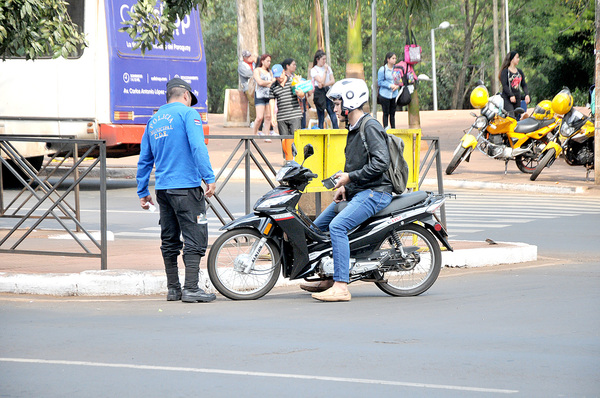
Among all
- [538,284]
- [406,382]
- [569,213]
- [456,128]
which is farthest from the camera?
[456,128]

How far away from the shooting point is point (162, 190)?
8242 millimetres

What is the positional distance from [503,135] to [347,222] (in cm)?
1268

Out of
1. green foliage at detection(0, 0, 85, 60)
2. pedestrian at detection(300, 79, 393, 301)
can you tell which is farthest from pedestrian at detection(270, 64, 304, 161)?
pedestrian at detection(300, 79, 393, 301)

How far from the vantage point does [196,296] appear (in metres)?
8.29

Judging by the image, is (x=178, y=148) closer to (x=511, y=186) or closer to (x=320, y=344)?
(x=320, y=344)

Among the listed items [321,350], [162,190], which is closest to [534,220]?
[162,190]

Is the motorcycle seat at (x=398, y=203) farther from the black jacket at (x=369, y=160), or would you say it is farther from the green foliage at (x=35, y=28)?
the green foliage at (x=35, y=28)

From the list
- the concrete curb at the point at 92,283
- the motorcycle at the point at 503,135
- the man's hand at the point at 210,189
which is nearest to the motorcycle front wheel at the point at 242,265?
the man's hand at the point at 210,189

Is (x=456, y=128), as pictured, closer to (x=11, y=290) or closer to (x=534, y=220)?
(x=534, y=220)

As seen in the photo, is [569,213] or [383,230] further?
[569,213]

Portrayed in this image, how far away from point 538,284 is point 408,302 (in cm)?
150

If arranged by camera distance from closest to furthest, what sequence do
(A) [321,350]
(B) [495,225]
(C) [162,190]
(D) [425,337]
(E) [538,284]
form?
1. (A) [321,350]
2. (D) [425,337]
3. (C) [162,190]
4. (E) [538,284]
5. (B) [495,225]

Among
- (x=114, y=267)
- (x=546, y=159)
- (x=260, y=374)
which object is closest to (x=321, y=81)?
(x=546, y=159)

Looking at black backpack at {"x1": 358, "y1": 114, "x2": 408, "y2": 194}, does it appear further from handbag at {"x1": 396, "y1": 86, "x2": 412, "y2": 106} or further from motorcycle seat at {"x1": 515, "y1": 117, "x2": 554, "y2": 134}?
handbag at {"x1": 396, "y1": 86, "x2": 412, "y2": 106}
